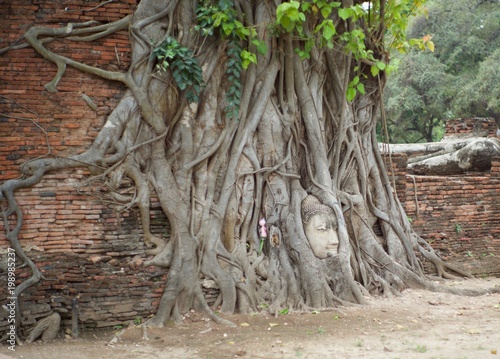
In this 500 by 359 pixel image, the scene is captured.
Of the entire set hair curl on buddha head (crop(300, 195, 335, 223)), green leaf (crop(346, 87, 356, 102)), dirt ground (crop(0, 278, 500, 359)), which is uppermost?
green leaf (crop(346, 87, 356, 102))

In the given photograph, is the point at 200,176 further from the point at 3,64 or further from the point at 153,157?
the point at 3,64

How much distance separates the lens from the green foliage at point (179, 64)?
6.42 m

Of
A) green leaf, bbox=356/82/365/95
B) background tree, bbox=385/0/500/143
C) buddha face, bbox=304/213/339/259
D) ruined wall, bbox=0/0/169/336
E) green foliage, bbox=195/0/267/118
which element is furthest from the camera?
background tree, bbox=385/0/500/143

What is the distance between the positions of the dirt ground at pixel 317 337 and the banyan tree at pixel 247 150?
0.32 meters

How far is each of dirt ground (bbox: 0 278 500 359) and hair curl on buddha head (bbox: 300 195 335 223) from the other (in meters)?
1.04

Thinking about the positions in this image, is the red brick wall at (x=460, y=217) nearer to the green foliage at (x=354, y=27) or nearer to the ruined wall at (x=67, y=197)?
the green foliage at (x=354, y=27)

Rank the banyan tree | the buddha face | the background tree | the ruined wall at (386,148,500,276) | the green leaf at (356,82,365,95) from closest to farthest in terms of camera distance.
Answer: the banyan tree → the buddha face → the green leaf at (356,82,365,95) → the ruined wall at (386,148,500,276) → the background tree

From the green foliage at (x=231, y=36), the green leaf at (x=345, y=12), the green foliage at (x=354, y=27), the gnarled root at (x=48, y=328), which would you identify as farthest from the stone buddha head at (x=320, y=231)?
the gnarled root at (x=48, y=328)

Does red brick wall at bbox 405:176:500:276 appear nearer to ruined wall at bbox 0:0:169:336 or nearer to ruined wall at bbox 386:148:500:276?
ruined wall at bbox 386:148:500:276

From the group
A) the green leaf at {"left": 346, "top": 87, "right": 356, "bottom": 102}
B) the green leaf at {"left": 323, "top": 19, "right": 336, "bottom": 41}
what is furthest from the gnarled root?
the green leaf at {"left": 346, "top": 87, "right": 356, "bottom": 102}

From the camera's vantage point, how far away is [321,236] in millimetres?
6977

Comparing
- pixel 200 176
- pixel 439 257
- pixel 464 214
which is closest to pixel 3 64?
pixel 200 176

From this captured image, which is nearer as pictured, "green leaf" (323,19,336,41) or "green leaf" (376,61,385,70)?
"green leaf" (323,19,336,41)

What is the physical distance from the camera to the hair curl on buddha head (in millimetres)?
7016
